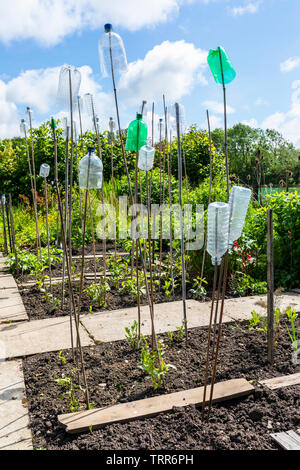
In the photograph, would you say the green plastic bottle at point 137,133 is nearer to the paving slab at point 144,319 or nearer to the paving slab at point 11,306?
the paving slab at point 144,319

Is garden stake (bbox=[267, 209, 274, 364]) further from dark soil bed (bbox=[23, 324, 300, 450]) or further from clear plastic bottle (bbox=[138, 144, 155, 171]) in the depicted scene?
clear plastic bottle (bbox=[138, 144, 155, 171])

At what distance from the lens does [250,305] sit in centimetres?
333

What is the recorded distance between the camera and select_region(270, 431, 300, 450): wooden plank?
1471 millimetres

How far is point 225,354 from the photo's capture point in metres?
2.37

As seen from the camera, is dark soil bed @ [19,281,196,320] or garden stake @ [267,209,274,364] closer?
garden stake @ [267,209,274,364]

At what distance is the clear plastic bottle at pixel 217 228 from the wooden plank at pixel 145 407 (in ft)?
2.56

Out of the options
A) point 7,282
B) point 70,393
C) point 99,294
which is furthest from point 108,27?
point 7,282

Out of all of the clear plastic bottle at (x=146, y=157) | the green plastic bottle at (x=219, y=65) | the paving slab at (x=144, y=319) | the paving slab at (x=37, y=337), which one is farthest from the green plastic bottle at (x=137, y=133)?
the paving slab at (x=37, y=337)

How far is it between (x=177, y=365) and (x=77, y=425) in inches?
Answer: 30.8

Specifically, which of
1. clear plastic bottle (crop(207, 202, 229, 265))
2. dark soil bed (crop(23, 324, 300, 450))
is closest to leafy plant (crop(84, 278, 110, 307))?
dark soil bed (crop(23, 324, 300, 450))

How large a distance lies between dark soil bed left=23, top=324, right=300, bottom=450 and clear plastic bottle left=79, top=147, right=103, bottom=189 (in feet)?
3.60

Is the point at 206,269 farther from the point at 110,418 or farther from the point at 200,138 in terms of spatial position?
the point at 200,138

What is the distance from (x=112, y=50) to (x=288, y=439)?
2.09 m
